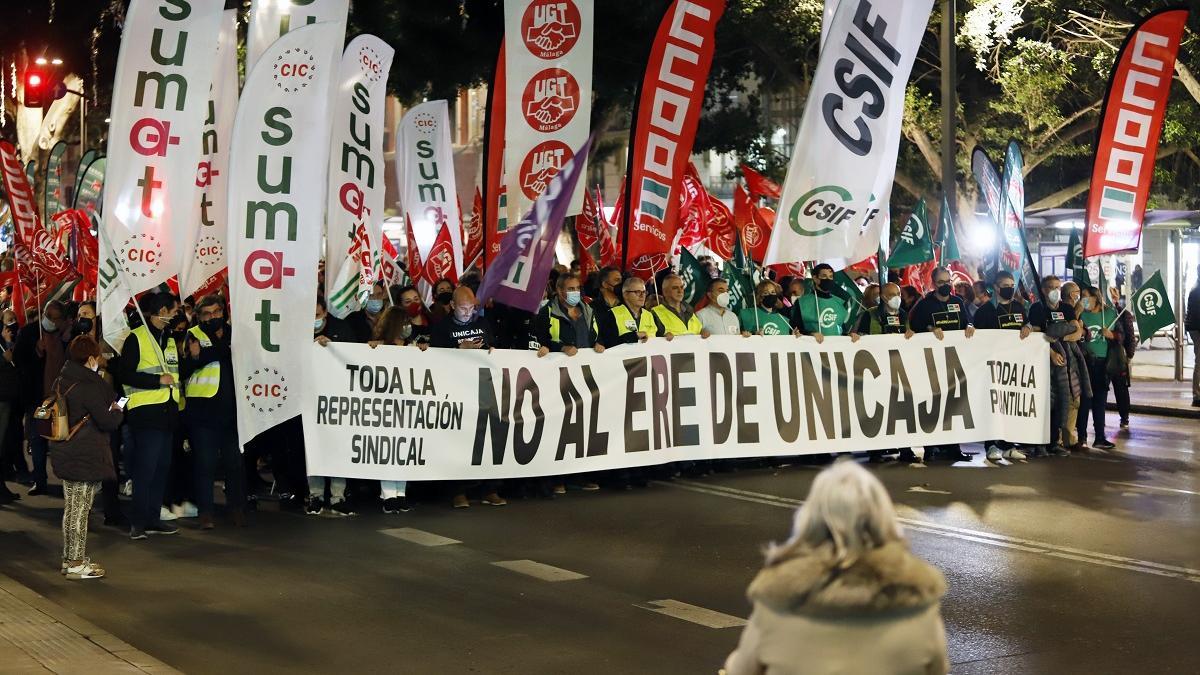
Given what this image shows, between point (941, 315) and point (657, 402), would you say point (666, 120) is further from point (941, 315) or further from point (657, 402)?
point (941, 315)

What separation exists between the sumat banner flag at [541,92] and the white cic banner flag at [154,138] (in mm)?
3488

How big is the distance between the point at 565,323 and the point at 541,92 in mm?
2659

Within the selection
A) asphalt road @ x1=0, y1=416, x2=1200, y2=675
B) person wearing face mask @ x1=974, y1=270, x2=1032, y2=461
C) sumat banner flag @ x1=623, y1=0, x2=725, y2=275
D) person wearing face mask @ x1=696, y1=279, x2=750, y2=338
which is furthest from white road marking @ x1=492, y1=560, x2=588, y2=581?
person wearing face mask @ x1=974, y1=270, x2=1032, y2=461

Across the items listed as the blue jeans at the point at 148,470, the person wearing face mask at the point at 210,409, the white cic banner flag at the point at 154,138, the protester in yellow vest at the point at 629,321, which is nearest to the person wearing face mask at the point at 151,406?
the blue jeans at the point at 148,470

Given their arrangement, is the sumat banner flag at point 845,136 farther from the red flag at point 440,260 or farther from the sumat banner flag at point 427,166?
the sumat banner flag at point 427,166

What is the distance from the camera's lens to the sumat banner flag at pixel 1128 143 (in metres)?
16.3

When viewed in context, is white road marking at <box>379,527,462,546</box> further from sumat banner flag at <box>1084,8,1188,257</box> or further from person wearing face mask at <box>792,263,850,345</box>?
sumat banner flag at <box>1084,8,1188,257</box>

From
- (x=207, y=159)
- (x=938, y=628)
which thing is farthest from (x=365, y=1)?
(x=938, y=628)

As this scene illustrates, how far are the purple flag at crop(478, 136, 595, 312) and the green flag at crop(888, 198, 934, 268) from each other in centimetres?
725

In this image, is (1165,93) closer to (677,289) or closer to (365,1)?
(677,289)

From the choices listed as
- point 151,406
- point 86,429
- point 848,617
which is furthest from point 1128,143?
point 848,617

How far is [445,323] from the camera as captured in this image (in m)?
12.8

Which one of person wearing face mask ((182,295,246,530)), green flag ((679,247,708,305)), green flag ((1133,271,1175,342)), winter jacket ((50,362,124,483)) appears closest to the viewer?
winter jacket ((50,362,124,483))

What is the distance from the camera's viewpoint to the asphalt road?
774 cm
